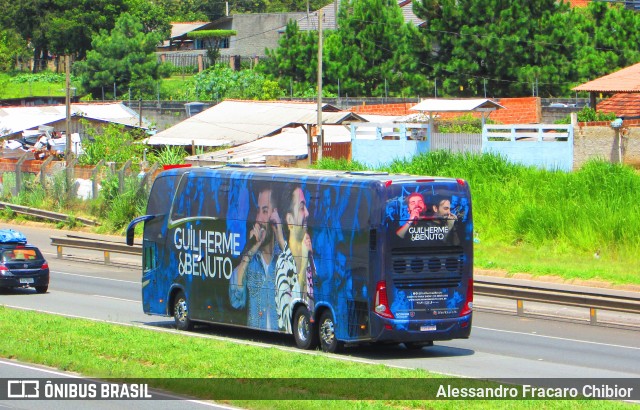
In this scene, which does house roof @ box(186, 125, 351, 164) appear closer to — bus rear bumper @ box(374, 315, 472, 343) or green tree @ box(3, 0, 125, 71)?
bus rear bumper @ box(374, 315, 472, 343)

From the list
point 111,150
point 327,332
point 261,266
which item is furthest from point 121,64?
point 327,332

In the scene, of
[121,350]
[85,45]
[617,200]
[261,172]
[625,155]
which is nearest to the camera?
[121,350]

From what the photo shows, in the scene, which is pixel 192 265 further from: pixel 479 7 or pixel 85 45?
pixel 85 45

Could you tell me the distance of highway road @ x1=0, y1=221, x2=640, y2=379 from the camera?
16625 mm

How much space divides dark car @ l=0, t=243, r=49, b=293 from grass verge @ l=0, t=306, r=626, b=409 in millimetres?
9271

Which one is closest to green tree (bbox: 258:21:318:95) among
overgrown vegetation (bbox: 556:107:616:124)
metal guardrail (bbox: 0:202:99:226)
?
metal guardrail (bbox: 0:202:99:226)

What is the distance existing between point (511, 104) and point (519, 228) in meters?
20.8

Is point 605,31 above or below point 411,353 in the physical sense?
above

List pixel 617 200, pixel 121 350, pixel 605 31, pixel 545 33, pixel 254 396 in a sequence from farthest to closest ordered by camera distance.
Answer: pixel 605 31, pixel 545 33, pixel 617 200, pixel 121 350, pixel 254 396

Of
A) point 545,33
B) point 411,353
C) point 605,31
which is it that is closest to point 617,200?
point 411,353

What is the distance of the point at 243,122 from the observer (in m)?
56.8

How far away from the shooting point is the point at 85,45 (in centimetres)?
10419

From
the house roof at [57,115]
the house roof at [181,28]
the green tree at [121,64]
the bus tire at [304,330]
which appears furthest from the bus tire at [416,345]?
the house roof at [181,28]

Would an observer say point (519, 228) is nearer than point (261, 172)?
No
